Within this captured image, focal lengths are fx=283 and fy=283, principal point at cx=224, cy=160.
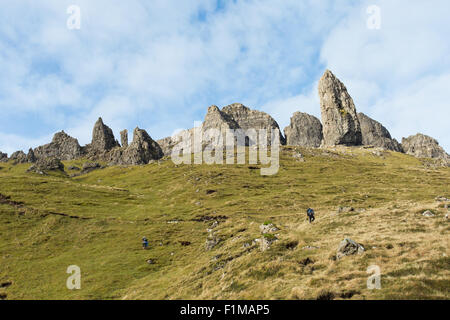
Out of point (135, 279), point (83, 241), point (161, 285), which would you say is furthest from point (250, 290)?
point (83, 241)

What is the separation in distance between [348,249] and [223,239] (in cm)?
2375

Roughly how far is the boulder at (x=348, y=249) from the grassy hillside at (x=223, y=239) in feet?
2.37

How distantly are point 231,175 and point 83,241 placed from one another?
7309 centimetres

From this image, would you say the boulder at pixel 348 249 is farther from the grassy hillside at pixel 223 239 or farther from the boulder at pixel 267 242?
the boulder at pixel 267 242

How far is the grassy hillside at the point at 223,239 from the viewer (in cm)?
2038

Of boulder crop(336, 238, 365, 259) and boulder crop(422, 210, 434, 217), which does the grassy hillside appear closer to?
boulder crop(336, 238, 365, 259)

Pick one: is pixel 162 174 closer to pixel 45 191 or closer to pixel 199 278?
pixel 45 191

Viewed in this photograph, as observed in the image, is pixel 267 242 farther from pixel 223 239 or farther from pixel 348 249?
pixel 223 239

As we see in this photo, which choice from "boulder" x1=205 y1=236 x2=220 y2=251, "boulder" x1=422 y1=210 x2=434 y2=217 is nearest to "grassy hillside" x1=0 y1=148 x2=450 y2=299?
"boulder" x1=205 y1=236 x2=220 y2=251

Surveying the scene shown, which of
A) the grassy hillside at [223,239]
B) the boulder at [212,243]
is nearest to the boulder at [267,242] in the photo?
the grassy hillside at [223,239]

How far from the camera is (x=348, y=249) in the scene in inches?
929

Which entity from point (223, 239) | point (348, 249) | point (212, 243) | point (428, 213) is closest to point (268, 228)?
point (223, 239)
